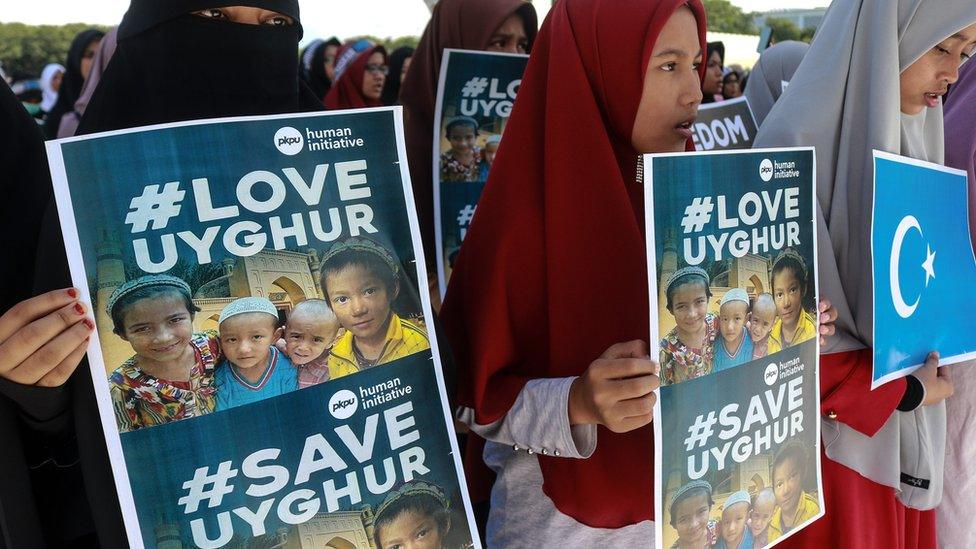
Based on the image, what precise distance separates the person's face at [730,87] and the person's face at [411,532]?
7.89m

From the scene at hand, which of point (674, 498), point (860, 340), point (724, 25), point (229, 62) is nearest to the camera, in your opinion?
point (674, 498)

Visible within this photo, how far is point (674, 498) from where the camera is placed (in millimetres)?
1185

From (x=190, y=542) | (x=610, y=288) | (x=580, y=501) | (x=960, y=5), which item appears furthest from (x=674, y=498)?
(x=960, y=5)

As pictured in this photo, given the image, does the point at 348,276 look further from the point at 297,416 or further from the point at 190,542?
the point at 190,542

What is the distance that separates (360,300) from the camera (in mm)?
1052

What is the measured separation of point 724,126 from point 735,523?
5.75ft

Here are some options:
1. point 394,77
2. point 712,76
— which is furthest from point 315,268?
point 712,76

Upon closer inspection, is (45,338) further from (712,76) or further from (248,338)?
(712,76)

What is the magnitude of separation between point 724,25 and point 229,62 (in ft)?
84.5

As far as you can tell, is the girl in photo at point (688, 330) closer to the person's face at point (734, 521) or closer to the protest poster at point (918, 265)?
the person's face at point (734, 521)

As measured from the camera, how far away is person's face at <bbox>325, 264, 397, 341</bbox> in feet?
3.38

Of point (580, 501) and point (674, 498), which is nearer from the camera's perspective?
point (674, 498)

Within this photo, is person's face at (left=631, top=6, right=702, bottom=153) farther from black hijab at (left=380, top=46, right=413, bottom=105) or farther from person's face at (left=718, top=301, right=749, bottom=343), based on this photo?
black hijab at (left=380, top=46, right=413, bottom=105)

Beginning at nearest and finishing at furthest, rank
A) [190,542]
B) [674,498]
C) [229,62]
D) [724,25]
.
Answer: [190,542], [674,498], [229,62], [724,25]
